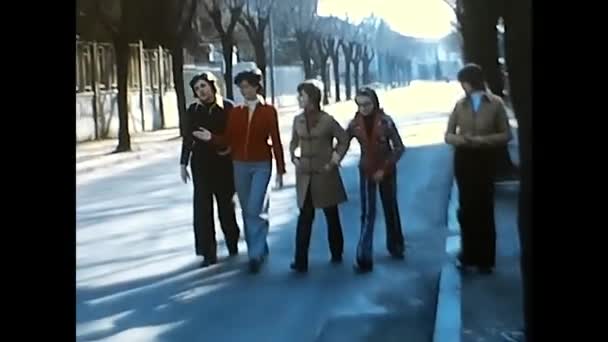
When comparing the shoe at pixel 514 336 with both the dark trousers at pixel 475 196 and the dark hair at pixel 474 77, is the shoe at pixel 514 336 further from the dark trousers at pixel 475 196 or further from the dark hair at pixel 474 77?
the dark hair at pixel 474 77

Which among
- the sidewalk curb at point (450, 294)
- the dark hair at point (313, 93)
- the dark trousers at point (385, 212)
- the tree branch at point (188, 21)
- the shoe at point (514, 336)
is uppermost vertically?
the tree branch at point (188, 21)

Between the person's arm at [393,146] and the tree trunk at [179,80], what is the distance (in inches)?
16.7

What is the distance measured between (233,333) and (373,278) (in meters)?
0.30

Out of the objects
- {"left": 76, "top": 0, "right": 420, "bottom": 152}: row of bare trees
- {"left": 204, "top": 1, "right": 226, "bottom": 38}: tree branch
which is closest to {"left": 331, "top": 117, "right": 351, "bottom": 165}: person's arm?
{"left": 76, "top": 0, "right": 420, "bottom": 152}: row of bare trees

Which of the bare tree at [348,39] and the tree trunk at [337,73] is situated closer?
the tree trunk at [337,73]

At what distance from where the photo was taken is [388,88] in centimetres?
199

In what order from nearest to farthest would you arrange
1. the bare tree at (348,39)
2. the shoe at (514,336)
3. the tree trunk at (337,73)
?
the shoe at (514,336), the tree trunk at (337,73), the bare tree at (348,39)

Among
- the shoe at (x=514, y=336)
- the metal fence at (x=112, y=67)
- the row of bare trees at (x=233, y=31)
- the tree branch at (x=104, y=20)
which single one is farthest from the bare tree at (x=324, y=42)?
the shoe at (x=514, y=336)

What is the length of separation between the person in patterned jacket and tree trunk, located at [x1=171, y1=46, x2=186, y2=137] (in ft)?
1.14

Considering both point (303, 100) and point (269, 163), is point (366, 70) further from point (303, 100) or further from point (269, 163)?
point (269, 163)

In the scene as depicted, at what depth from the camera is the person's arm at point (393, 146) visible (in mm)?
1962
